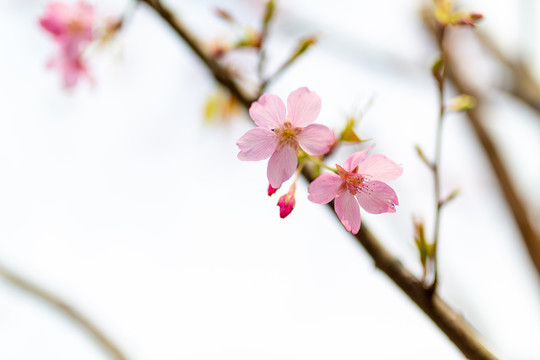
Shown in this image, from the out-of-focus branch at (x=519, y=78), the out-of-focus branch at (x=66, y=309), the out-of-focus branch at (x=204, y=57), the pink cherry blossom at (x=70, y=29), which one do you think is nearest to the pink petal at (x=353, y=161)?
the out-of-focus branch at (x=204, y=57)

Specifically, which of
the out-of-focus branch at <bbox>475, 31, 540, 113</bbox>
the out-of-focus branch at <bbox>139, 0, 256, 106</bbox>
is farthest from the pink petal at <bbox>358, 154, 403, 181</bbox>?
the out-of-focus branch at <bbox>475, 31, 540, 113</bbox>

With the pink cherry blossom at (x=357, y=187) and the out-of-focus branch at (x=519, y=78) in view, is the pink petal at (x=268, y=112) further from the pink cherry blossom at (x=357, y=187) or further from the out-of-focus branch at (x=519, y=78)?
the out-of-focus branch at (x=519, y=78)

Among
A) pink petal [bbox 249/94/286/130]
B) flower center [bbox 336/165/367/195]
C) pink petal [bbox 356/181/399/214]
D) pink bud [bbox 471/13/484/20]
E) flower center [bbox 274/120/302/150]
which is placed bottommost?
pink petal [bbox 356/181/399/214]

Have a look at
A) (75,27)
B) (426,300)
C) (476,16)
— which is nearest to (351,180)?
(426,300)

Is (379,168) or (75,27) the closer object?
(379,168)

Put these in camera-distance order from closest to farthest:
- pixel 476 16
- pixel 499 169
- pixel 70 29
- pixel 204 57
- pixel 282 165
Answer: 1. pixel 282 165
2. pixel 476 16
3. pixel 204 57
4. pixel 70 29
5. pixel 499 169

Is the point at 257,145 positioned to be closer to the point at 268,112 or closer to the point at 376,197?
the point at 268,112

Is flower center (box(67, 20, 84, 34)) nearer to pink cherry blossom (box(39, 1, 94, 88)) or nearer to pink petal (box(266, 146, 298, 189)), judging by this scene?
pink cherry blossom (box(39, 1, 94, 88))
